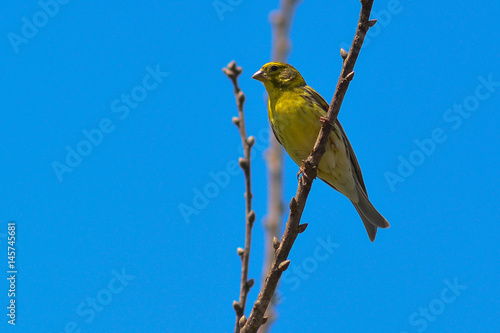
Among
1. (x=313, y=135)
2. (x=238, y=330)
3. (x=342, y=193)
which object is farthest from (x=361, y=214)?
(x=238, y=330)

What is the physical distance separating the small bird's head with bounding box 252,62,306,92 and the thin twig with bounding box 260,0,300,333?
0.91 m

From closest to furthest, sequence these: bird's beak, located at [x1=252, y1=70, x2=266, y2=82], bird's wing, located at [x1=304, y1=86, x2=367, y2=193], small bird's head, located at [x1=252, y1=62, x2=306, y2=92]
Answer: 1. bird's wing, located at [x1=304, y1=86, x2=367, y2=193]
2. small bird's head, located at [x1=252, y1=62, x2=306, y2=92]
3. bird's beak, located at [x1=252, y1=70, x2=266, y2=82]

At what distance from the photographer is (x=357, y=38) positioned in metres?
3.28

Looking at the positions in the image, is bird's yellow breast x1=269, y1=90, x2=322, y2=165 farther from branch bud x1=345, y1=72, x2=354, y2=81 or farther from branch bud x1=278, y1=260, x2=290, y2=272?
branch bud x1=278, y1=260, x2=290, y2=272

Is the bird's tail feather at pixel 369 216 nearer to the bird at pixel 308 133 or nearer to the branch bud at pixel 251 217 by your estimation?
the bird at pixel 308 133

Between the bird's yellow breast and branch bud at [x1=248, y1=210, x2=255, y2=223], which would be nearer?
branch bud at [x1=248, y1=210, x2=255, y2=223]

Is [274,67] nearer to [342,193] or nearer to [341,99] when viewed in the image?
[342,193]

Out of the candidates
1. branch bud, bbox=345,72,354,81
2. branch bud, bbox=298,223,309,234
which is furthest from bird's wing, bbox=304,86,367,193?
branch bud, bbox=298,223,309,234

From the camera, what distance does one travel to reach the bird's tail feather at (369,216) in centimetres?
604

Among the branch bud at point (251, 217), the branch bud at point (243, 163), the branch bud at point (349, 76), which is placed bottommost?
the branch bud at point (251, 217)

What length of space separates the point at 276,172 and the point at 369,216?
2239 millimetres

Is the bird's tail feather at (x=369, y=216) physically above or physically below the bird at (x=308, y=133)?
below

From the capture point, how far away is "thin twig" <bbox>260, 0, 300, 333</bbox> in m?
3.43

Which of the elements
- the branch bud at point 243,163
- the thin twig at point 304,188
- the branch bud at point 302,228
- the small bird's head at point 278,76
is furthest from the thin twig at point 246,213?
the small bird's head at point 278,76
